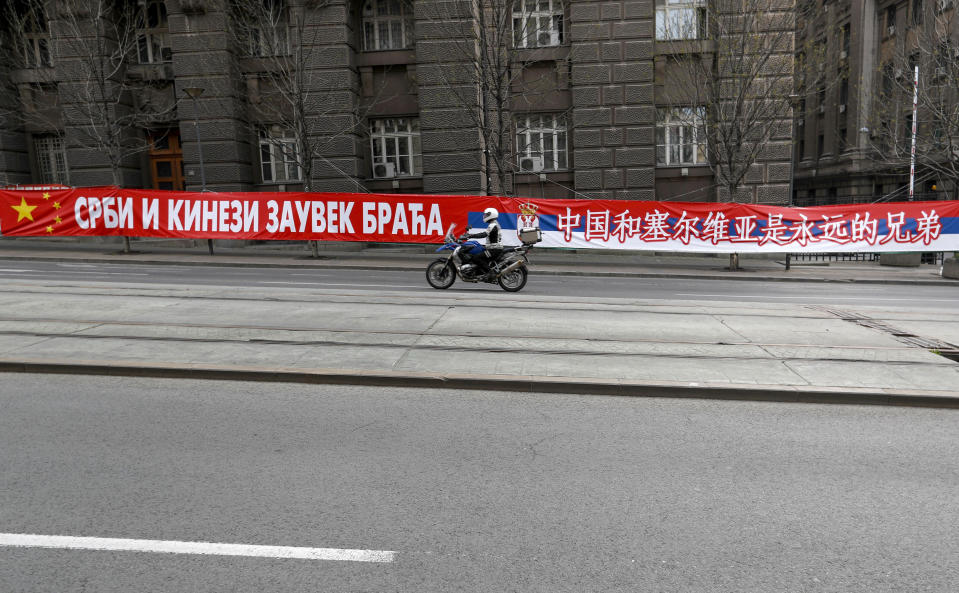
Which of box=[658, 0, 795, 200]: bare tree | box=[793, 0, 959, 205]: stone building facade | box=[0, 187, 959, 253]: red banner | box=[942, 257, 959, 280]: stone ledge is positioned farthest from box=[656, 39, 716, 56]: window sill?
box=[793, 0, 959, 205]: stone building facade

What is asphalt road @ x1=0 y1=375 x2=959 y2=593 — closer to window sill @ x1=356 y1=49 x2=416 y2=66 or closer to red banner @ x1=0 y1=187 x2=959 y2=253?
red banner @ x1=0 y1=187 x2=959 y2=253

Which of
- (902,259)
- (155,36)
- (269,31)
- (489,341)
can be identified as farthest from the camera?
(155,36)

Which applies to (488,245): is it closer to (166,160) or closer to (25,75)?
(166,160)

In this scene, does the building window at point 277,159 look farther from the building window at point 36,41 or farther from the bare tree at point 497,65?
the building window at point 36,41

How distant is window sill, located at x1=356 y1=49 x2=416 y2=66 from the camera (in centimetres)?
2477

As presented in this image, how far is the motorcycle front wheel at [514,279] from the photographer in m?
14.2

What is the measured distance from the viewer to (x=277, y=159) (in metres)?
26.1

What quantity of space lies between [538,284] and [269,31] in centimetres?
1488

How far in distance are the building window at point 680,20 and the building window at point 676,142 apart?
2581 millimetres

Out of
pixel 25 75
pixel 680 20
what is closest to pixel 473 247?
pixel 680 20

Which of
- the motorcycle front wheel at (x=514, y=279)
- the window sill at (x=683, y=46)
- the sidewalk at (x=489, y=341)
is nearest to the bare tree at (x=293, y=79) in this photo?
the window sill at (x=683, y=46)

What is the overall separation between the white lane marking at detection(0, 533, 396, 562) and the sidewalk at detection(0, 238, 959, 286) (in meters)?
15.7

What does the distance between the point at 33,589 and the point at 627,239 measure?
19.3 metres

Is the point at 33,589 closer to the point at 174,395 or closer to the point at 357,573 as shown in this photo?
the point at 357,573
